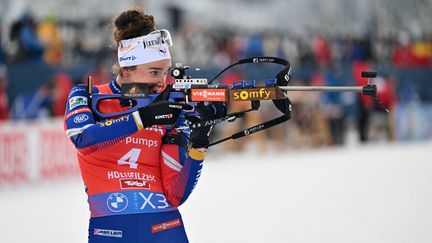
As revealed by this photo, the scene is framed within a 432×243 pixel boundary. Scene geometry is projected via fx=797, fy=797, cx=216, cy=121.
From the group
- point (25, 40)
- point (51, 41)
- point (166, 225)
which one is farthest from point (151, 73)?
point (51, 41)

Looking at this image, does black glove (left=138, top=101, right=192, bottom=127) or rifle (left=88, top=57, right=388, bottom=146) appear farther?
rifle (left=88, top=57, right=388, bottom=146)

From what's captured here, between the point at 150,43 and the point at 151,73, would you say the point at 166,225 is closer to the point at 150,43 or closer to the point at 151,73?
the point at 151,73

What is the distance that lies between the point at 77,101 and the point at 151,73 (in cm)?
43

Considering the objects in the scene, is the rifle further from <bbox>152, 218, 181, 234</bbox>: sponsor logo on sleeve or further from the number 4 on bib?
<bbox>152, 218, 181, 234</bbox>: sponsor logo on sleeve

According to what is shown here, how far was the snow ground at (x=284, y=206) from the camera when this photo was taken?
7.93 meters

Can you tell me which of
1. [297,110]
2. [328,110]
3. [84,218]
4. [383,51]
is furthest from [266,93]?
[383,51]

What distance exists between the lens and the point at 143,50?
4301 mm

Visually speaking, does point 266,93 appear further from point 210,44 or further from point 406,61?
point 406,61

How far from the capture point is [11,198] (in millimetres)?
11289

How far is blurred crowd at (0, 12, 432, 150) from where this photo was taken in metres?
14.7

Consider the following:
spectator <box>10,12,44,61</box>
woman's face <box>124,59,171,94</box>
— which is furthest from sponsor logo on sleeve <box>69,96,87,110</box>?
spectator <box>10,12,44,61</box>

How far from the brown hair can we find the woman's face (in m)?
0.14

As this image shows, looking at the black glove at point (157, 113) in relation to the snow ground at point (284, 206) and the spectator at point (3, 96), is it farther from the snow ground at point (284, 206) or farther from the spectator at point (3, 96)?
the spectator at point (3, 96)

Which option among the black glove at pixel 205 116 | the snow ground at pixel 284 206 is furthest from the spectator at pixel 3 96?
the black glove at pixel 205 116
